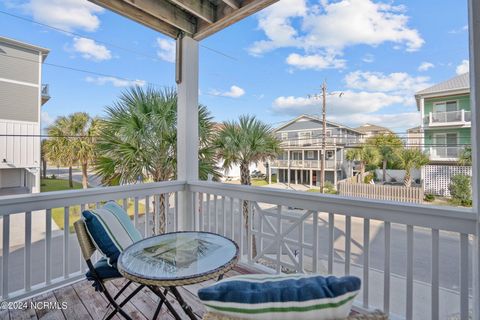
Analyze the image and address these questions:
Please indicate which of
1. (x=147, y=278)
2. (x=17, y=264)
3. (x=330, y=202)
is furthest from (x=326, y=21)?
(x=17, y=264)

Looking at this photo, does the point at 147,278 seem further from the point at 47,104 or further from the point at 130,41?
the point at 130,41

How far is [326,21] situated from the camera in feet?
9.06

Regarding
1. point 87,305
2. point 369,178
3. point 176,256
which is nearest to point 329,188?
point 369,178

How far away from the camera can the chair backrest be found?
1.67 meters

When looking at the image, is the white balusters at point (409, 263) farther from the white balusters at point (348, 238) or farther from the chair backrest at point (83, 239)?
the chair backrest at point (83, 239)

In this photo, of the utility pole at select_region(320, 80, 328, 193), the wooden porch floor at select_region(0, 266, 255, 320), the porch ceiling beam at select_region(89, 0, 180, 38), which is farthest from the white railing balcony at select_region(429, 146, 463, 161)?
the porch ceiling beam at select_region(89, 0, 180, 38)

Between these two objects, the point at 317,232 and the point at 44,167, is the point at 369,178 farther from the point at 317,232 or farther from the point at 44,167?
the point at 44,167

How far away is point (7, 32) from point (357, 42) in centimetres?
336

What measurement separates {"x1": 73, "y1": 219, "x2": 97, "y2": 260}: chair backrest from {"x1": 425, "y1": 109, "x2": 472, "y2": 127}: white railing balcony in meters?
2.55

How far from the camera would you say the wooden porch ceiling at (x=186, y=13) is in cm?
255

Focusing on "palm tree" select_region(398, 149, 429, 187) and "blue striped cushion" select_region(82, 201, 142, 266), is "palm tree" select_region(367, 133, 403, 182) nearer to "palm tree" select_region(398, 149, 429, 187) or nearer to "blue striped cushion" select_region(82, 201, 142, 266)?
"palm tree" select_region(398, 149, 429, 187)

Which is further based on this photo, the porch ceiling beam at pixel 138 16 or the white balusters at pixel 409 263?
the porch ceiling beam at pixel 138 16

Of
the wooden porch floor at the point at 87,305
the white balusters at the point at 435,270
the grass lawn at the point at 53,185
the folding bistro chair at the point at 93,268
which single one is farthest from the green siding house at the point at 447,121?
the grass lawn at the point at 53,185

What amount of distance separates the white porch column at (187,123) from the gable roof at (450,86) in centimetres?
236
